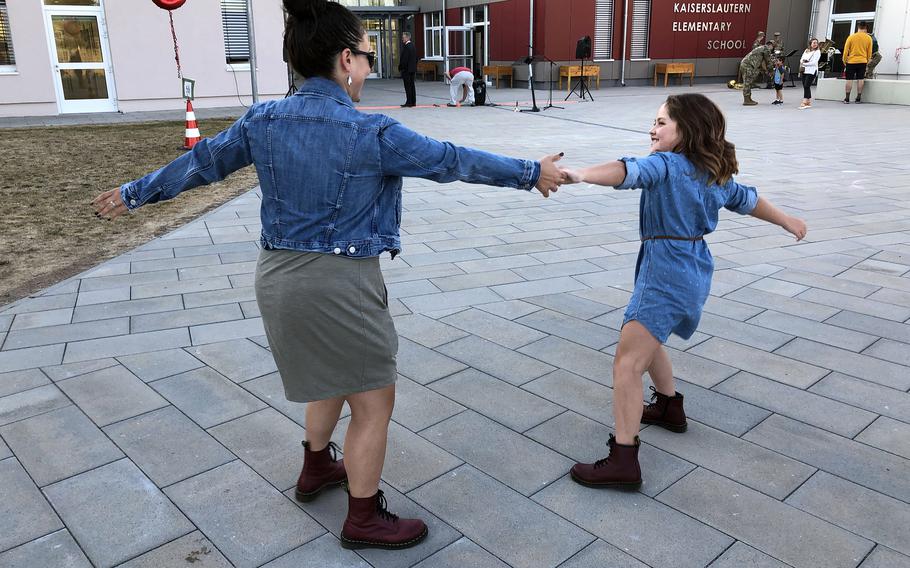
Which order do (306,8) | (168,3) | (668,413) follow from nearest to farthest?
1. (306,8)
2. (668,413)
3. (168,3)

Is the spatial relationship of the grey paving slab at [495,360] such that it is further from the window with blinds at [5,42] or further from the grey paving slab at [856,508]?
the window with blinds at [5,42]

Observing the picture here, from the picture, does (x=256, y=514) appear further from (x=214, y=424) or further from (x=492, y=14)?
(x=492, y=14)

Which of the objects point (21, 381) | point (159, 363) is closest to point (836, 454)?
point (159, 363)

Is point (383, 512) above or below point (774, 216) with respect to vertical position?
below

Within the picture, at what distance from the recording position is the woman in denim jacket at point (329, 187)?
7.00 ft

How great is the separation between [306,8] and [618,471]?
1925 millimetres

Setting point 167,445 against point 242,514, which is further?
point 167,445

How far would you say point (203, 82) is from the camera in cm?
1964

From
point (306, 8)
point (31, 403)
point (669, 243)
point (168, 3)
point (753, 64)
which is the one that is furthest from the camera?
point (753, 64)

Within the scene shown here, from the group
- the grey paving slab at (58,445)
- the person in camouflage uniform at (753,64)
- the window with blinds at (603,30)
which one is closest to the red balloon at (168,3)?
the grey paving slab at (58,445)

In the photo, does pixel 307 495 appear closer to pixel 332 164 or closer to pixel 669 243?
pixel 332 164

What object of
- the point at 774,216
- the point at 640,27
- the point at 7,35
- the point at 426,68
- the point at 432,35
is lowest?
the point at 774,216

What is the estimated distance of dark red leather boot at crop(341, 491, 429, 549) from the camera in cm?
246

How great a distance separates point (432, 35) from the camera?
116 feet
